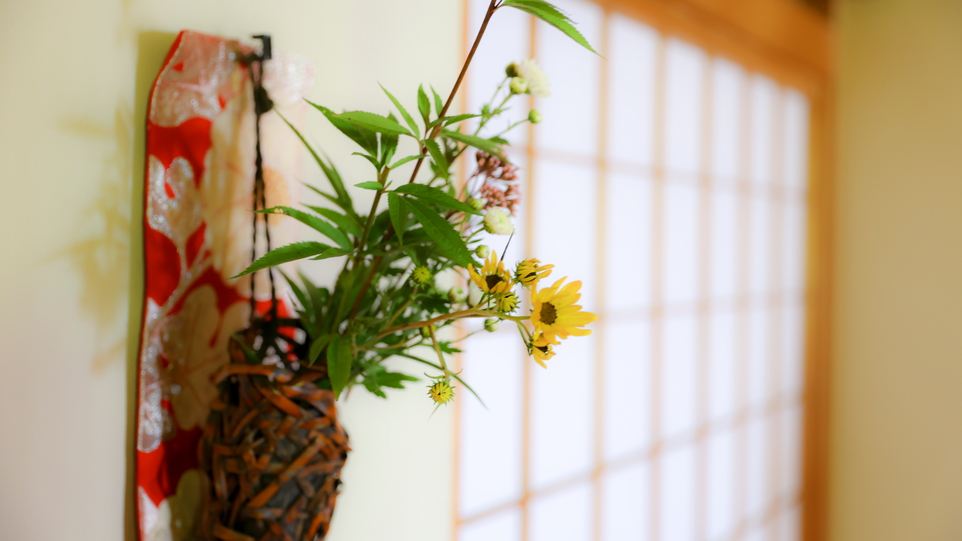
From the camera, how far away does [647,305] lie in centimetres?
150

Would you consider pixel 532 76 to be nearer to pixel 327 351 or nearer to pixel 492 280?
pixel 492 280

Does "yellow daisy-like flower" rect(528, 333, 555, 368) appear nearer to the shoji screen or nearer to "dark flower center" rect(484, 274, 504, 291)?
"dark flower center" rect(484, 274, 504, 291)

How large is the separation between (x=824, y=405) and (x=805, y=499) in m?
0.38

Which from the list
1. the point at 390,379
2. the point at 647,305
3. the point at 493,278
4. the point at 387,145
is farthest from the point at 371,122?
the point at 647,305

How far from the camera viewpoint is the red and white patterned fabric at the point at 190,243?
594 mm

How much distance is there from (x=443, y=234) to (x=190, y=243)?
340 millimetres

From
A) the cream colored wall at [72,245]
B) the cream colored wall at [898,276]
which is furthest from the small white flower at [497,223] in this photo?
the cream colored wall at [898,276]

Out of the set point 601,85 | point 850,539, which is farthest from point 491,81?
point 850,539

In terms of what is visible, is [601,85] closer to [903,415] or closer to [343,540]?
[343,540]

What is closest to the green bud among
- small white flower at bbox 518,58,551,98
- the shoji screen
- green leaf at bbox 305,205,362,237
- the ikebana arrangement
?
the ikebana arrangement

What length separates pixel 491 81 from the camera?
1062 mm

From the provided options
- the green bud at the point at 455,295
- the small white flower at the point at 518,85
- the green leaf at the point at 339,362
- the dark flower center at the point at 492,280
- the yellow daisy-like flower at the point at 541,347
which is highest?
the small white flower at the point at 518,85

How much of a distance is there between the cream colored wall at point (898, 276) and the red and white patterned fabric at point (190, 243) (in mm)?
2348

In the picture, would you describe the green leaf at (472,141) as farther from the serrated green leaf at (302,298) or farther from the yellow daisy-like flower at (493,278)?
the serrated green leaf at (302,298)
